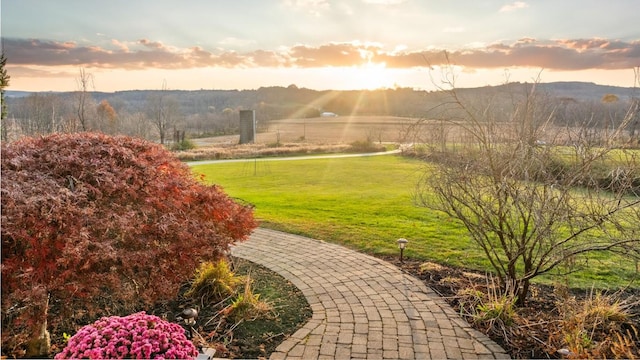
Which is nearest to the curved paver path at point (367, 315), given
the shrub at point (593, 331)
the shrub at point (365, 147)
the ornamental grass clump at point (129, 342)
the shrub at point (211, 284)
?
the shrub at point (593, 331)

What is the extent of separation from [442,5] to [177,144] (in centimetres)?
2056

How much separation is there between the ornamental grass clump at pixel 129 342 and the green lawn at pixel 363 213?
3.29 meters

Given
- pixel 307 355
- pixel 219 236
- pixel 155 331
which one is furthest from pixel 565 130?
pixel 155 331

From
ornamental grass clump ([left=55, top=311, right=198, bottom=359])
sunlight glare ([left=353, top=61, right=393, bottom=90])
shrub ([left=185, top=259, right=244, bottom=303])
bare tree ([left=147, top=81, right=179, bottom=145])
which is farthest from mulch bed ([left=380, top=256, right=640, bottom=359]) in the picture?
bare tree ([left=147, top=81, right=179, bottom=145])

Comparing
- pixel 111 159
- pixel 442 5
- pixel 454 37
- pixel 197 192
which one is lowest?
pixel 197 192

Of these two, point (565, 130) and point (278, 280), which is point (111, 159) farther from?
point (565, 130)

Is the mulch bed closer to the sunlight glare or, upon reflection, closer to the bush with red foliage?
the bush with red foliage

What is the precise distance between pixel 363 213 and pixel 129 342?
6385 millimetres

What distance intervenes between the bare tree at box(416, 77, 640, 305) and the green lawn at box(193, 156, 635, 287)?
72 cm

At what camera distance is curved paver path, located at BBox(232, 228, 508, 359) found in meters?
3.24

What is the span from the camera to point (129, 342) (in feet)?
7.47

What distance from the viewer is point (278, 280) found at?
4.69 meters

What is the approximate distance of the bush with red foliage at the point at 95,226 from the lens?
265 centimetres

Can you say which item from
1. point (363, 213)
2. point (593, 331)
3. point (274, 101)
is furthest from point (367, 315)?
point (274, 101)
